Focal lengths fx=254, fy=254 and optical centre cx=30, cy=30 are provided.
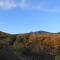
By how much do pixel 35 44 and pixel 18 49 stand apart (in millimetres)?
1208

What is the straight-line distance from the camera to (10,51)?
643 inches

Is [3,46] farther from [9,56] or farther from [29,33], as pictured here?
[29,33]

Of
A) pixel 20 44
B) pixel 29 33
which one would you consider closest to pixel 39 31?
pixel 29 33

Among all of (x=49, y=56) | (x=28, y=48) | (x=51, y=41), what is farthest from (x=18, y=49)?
(x=51, y=41)

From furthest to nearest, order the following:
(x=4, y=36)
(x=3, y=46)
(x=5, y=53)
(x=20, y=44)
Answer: (x=4, y=36), (x=20, y=44), (x=3, y=46), (x=5, y=53)

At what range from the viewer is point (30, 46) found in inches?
673

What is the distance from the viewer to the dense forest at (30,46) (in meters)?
16.3

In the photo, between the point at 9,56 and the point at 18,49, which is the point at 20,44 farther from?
the point at 9,56

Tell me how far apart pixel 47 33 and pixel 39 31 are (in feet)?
2.82

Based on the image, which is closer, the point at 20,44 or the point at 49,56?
the point at 49,56

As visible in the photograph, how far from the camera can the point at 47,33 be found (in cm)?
2056

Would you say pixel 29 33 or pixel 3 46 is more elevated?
pixel 29 33

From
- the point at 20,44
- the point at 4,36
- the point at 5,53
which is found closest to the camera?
the point at 5,53

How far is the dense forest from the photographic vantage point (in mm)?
16266
